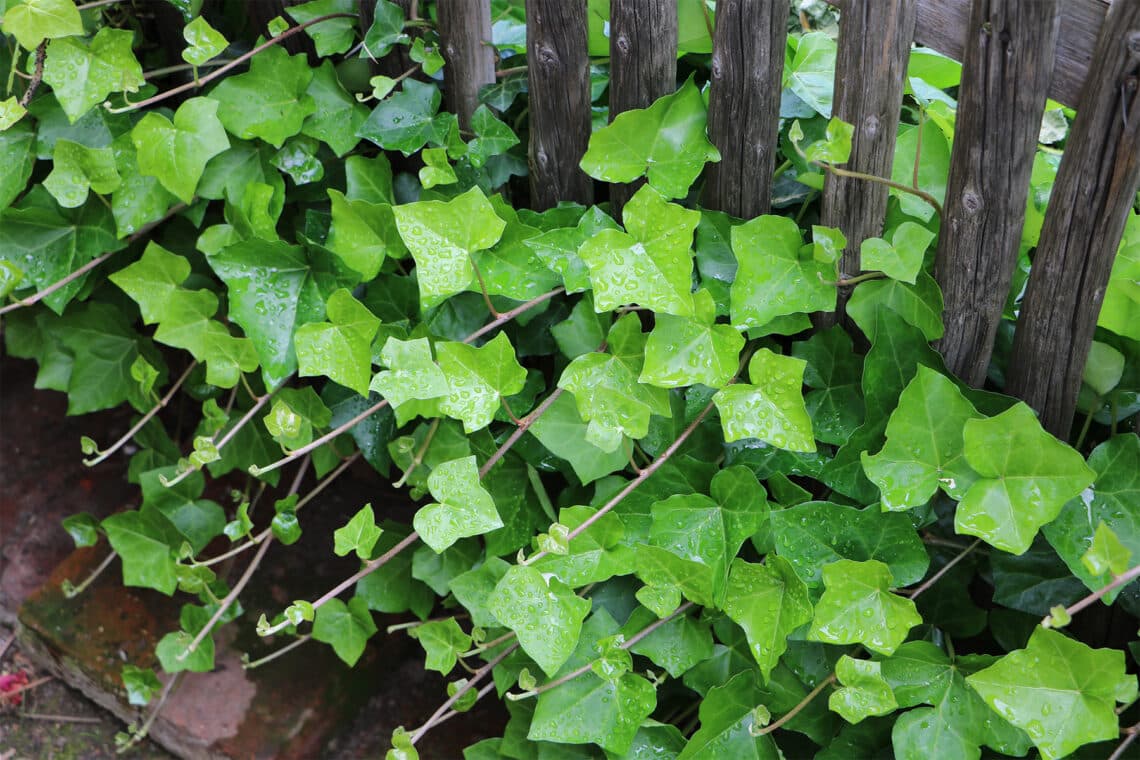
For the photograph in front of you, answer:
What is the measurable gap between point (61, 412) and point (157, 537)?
84 centimetres

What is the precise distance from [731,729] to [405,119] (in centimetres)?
109

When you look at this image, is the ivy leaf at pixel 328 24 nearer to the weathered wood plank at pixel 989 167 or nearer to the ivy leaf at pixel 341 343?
the ivy leaf at pixel 341 343

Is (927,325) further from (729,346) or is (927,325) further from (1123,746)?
(1123,746)

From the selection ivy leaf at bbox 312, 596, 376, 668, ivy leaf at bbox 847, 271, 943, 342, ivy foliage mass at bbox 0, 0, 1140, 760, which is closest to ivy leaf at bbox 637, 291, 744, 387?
ivy foliage mass at bbox 0, 0, 1140, 760

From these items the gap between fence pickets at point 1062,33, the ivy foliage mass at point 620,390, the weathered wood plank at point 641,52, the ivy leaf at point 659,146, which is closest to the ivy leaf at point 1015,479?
the ivy foliage mass at point 620,390

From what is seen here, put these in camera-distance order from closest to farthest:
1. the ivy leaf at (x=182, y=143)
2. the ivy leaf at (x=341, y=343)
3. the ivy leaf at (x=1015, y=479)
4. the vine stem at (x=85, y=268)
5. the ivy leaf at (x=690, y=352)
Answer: the ivy leaf at (x=1015, y=479) < the ivy leaf at (x=690, y=352) < the ivy leaf at (x=341, y=343) < the ivy leaf at (x=182, y=143) < the vine stem at (x=85, y=268)

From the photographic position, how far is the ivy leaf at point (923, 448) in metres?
1.20

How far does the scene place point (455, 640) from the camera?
147cm

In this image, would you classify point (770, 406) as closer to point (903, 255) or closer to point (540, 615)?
point (903, 255)

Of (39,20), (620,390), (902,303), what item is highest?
(39,20)

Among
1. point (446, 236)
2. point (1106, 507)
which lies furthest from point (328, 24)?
point (1106, 507)

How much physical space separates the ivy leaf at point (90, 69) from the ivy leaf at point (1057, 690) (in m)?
1.52

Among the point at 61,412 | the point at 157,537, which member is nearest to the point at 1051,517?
the point at 157,537

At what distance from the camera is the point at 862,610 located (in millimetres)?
1208
